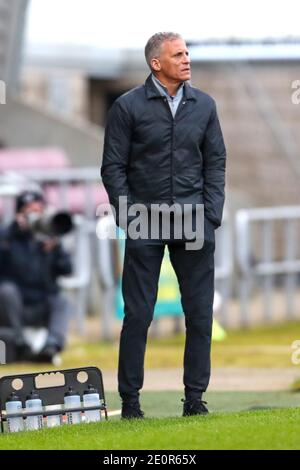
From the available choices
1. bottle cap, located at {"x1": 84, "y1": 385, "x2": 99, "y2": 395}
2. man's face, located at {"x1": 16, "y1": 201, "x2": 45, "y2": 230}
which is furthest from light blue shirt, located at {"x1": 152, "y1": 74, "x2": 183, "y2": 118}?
man's face, located at {"x1": 16, "y1": 201, "x2": 45, "y2": 230}

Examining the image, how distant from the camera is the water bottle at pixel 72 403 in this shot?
9062 mm

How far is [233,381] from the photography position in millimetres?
13133

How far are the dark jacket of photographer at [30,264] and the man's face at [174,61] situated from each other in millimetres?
7217

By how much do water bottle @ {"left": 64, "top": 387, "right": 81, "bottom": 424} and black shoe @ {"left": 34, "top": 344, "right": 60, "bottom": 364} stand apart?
22.1ft

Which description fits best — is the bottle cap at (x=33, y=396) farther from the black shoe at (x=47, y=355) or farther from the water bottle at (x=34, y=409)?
the black shoe at (x=47, y=355)

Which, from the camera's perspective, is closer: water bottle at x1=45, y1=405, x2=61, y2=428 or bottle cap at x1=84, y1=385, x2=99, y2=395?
water bottle at x1=45, y1=405, x2=61, y2=428

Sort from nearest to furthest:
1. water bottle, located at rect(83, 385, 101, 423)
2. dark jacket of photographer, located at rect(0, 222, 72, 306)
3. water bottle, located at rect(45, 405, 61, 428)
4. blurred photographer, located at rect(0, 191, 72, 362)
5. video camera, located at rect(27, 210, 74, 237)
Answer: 1. water bottle, located at rect(45, 405, 61, 428)
2. water bottle, located at rect(83, 385, 101, 423)
3. video camera, located at rect(27, 210, 74, 237)
4. blurred photographer, located at rect(0, 191, 72, 362)
5. dark jacket of photographer, located at rect(0, 222, 72, 306)

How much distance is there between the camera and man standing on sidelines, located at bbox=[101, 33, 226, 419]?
9016 mm

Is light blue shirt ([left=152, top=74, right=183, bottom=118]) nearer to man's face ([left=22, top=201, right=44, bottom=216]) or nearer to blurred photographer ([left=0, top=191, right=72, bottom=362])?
man's face ([left=22, top=201, right=44, bottom=216])

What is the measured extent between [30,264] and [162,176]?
24.2 feet

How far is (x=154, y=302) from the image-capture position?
914cm

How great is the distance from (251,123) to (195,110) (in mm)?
17224
